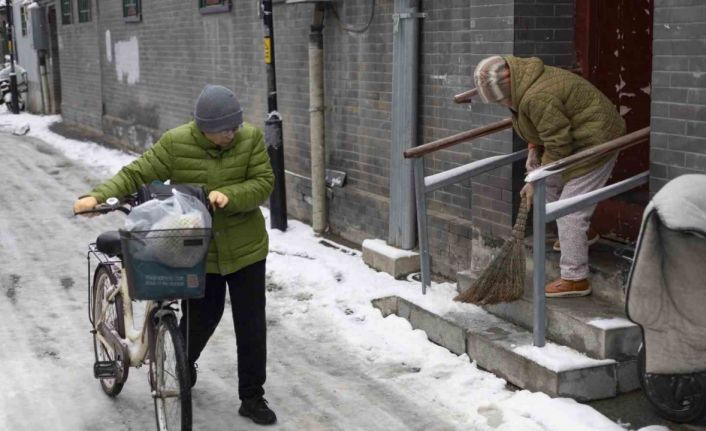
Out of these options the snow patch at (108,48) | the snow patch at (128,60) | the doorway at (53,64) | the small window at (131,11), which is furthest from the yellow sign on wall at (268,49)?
the doorway at (53,64)

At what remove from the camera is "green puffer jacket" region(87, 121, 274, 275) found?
16.3 ft

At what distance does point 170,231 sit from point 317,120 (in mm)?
5354

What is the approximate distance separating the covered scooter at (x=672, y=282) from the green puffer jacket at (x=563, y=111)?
118cm

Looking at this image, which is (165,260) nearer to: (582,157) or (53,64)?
(582,157)

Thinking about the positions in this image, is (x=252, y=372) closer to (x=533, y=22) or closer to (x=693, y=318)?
(x=693, y=318)

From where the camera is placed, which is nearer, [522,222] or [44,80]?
[522,222]

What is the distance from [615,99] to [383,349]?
2.24m

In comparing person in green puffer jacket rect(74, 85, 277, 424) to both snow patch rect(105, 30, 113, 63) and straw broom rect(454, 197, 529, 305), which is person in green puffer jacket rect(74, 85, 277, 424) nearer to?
straw broom rect(454, 197, 529, 305)

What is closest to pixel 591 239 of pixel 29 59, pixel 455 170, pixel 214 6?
pixel 455 170

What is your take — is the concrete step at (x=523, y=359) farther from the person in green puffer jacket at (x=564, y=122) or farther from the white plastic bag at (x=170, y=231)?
the white plastic bag at (x=170, y=231)

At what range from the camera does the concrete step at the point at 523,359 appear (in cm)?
515

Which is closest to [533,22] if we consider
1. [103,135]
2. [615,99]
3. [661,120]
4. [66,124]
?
[615,99]

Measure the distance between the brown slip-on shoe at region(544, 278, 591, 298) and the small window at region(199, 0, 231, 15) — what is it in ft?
23.5

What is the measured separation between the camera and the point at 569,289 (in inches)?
229
